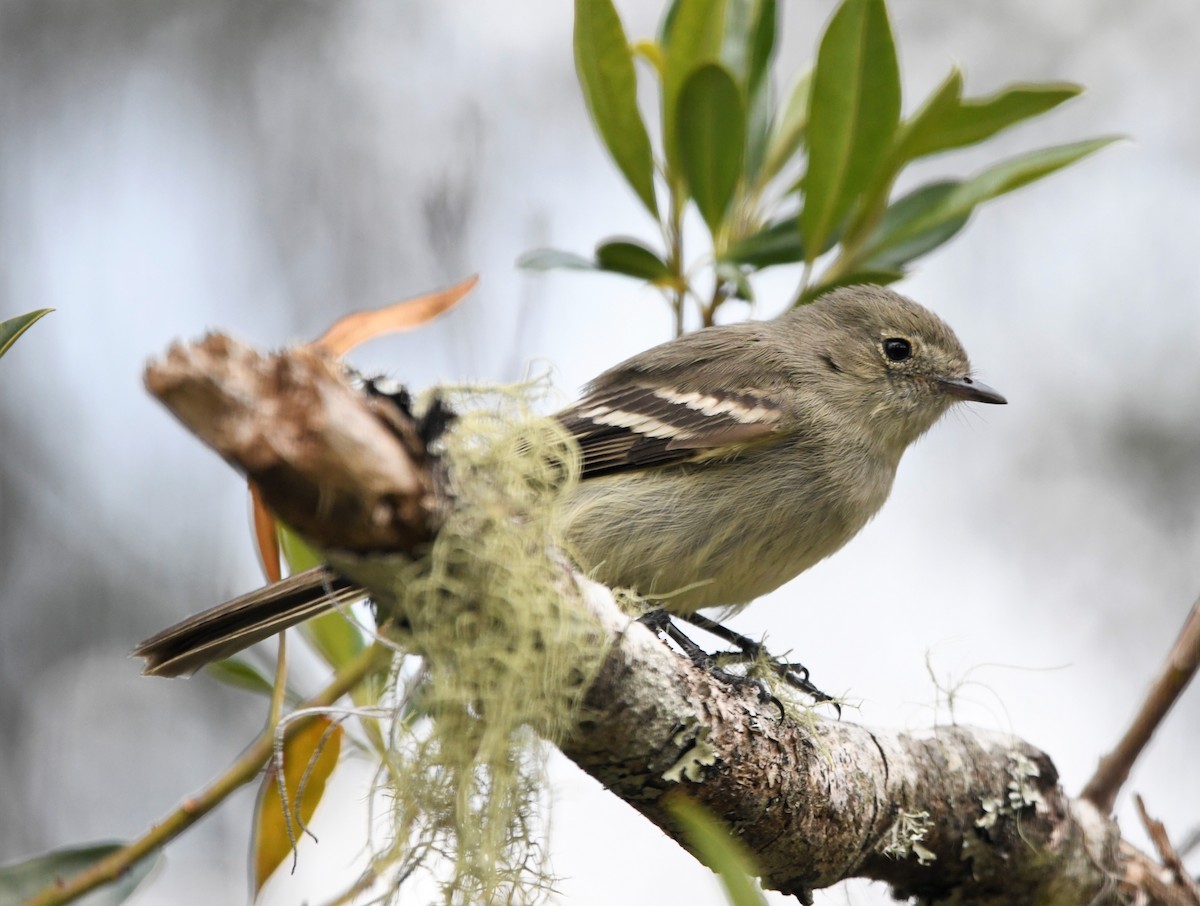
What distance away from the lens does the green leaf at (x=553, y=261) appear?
163 inches

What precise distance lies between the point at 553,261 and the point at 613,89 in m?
0.60

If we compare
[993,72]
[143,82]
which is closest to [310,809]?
[143,82]

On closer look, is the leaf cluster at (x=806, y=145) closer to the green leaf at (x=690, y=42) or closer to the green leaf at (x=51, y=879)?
the green leaf at (x=690, y=42)

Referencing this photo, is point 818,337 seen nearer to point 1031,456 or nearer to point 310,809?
point 310,809

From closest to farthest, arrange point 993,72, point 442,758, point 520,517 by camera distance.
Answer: point 520,517 < point 442,758 < point 993,72

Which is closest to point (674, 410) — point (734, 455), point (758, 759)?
point (734, 455)

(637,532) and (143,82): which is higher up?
(143,82)

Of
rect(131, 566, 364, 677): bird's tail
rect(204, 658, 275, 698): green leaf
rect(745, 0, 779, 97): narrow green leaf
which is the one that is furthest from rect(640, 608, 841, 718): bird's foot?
rect(745, 0, 779, 97): narrow green leaf

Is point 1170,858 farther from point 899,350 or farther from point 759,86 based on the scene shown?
point 759,86

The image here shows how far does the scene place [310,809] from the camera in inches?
134

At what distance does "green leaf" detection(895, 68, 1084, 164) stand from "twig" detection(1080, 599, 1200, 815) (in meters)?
1.65

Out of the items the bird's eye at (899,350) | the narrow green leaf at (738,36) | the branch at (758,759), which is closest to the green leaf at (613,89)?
the narrow green leaf at (738,36)

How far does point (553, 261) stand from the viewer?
165 inches

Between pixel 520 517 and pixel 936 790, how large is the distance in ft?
6.62
